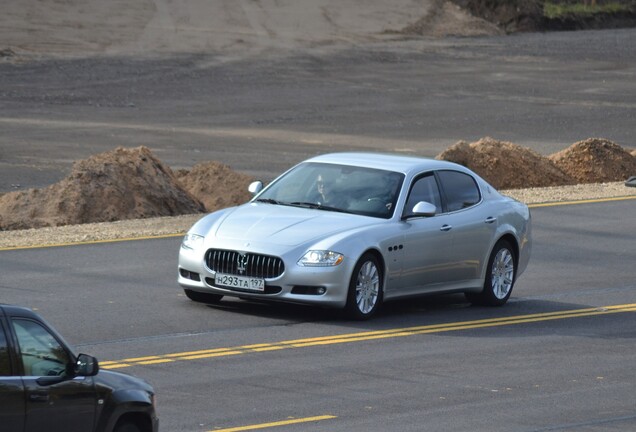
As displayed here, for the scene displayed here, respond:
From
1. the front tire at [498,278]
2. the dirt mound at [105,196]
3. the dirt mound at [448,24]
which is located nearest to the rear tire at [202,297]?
the front tire at [498,278]

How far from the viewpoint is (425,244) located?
16438mm

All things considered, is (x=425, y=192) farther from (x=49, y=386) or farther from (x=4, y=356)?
(x=4, y=356)

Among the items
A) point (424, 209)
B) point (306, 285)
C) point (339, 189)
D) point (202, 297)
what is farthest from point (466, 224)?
point (202, 297)

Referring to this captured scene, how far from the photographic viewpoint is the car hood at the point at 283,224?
15594 mm

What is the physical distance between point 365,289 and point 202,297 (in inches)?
68.8

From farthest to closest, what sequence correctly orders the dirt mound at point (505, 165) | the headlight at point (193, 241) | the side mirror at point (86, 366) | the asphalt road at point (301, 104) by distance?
1. the asphalt road at point (301, 104)
2. the dirt mound at point (505, 165)
3. the headlight at point (193, 241)
4. the side mirror at point (86, 366)

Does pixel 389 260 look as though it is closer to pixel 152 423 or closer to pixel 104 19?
pixel 152 423

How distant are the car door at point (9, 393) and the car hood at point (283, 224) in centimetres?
735

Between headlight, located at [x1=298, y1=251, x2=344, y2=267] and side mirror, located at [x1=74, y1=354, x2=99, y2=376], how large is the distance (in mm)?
6871

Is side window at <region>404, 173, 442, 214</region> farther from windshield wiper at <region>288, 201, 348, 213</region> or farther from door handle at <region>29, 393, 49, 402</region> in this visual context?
door handle at <region>29, 393, 49, 402</region>

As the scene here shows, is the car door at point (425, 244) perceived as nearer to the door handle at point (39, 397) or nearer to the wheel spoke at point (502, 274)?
the wheel spoke at point (502, 274)

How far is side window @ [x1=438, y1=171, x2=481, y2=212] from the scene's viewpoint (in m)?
17.2

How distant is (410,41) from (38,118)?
23055 millimetres

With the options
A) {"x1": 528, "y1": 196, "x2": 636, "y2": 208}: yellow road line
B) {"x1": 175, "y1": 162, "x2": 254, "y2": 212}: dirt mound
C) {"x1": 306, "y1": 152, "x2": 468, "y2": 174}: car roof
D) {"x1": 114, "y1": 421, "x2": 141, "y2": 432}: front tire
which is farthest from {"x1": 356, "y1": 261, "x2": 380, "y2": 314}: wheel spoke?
{"x1": 175, "y1": 162, "x2": 254, "y2": 212}: dirt mound
